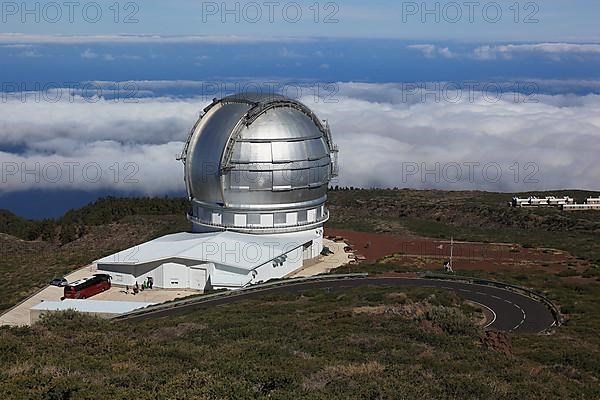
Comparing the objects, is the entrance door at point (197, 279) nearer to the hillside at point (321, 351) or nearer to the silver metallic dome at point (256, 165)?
the silver metallic dome at point (256, 165)

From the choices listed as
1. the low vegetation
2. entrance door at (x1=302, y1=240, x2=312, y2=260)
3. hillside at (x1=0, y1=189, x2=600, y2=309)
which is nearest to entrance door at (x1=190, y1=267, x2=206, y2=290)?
entrance door at (x1=302, y1=240, x2=312, y2=260)

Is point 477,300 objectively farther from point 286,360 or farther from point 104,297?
point 104,297

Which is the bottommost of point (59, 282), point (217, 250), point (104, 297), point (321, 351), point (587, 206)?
point (104, 297)

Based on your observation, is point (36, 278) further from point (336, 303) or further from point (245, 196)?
point (336, 303)

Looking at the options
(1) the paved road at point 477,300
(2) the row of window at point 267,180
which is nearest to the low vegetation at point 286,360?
(1) the paved road at point 477,300

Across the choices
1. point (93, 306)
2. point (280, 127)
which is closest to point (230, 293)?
point (93, 306)
